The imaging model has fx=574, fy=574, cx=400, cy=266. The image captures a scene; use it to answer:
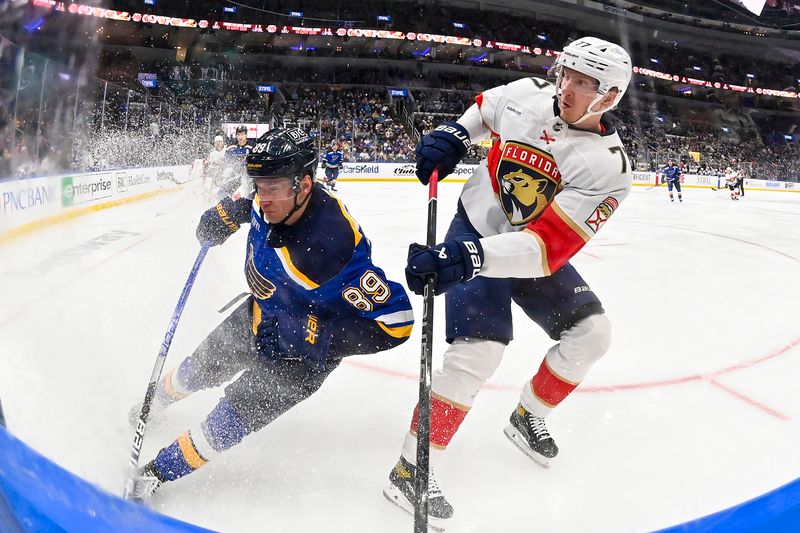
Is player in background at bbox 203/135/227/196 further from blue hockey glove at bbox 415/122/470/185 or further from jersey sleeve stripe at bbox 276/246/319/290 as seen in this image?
jersey sleeve stripe at bbox 276/246/319/290

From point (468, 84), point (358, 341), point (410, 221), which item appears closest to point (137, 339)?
point (358, 341)

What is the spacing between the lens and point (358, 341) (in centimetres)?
159

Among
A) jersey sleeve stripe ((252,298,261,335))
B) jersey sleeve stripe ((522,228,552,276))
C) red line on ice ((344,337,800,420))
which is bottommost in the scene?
red line on ice ((344,337,800,420))

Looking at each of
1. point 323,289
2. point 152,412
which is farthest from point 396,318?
point 152,412

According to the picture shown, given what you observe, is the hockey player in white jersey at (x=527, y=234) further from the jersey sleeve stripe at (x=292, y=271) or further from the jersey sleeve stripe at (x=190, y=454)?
the jersey sleeve stripe at (x=190, y=454)

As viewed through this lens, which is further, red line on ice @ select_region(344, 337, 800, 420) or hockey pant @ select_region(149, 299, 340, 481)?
red line on ice @ select_region(344, 337, 800, 420)

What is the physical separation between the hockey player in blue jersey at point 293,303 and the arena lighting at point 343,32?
0.67 m

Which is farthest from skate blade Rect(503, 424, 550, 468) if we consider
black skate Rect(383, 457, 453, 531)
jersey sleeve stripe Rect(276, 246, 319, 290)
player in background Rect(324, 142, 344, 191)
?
player in background Rect(324, 142, 344, 191)

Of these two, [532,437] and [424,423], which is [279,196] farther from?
[532,437]

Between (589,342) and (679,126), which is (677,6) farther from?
(679,126)

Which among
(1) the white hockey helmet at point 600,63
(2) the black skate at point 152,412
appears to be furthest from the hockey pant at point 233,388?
(1) the white hockey helmet at point 600,63

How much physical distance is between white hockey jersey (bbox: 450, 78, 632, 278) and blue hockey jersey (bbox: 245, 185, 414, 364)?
332 mm

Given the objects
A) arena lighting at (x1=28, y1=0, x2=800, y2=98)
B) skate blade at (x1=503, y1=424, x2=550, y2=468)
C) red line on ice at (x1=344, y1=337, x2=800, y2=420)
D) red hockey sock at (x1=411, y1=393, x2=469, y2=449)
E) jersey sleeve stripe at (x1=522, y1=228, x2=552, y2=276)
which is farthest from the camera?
red line on ice at (x1=344, y1=337, x2=800, y2=420)

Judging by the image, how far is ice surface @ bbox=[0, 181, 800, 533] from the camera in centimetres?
149
